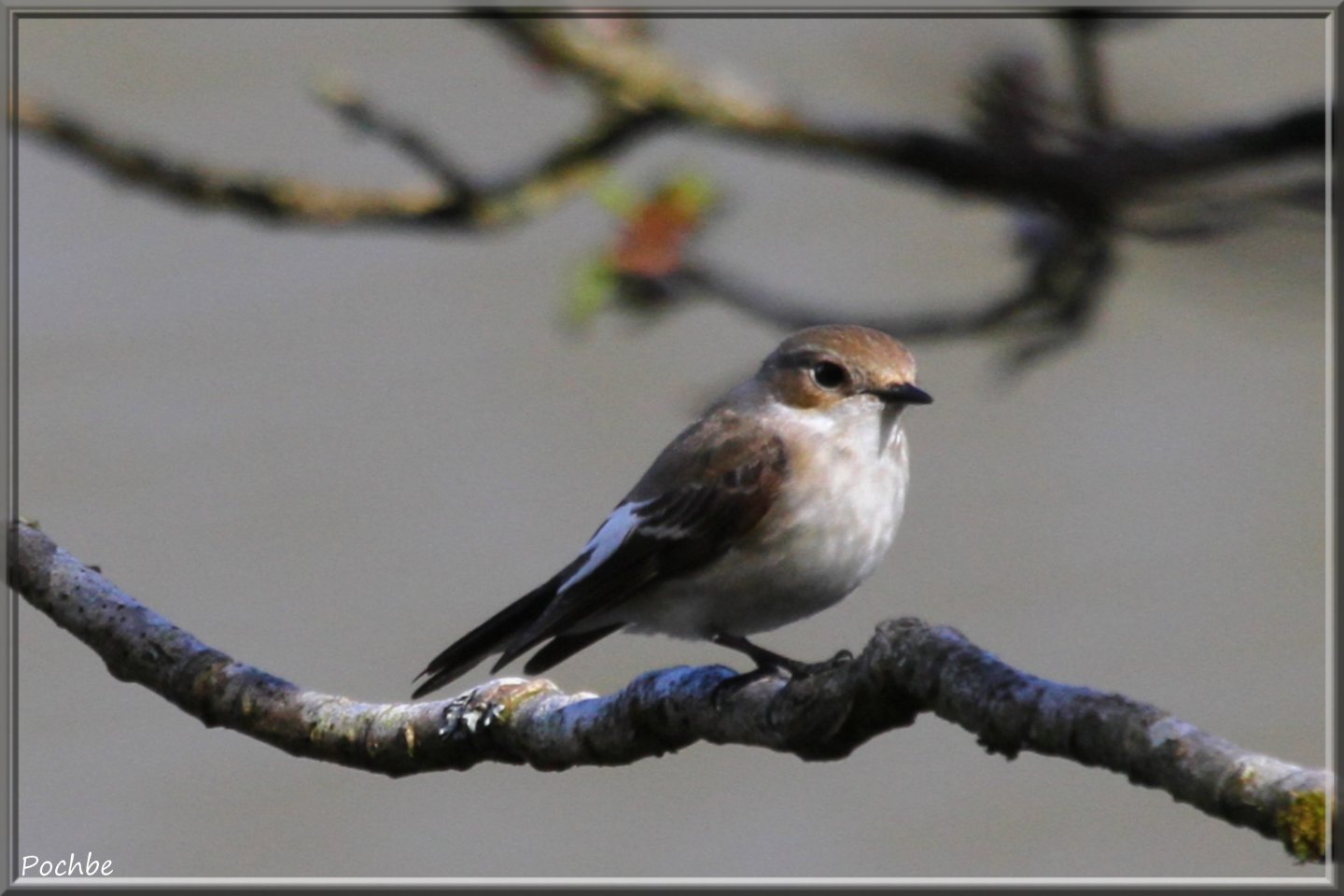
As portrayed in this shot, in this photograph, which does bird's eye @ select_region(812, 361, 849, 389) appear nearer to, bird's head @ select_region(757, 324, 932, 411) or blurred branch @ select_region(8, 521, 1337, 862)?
bird's head @ select_region(757, 324, 932, 411)

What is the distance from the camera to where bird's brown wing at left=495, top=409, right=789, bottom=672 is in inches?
173

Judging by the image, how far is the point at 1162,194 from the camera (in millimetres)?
2816

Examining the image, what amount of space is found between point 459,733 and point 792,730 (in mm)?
983

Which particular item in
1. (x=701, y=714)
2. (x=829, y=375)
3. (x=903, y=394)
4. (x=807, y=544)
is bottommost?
(x=701, y=714)

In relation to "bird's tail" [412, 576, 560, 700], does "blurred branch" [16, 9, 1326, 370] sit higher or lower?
higher

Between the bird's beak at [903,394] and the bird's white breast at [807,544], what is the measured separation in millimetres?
42

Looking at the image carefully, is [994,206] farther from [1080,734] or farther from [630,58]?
[1080,734]

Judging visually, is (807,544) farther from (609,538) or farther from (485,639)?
(485,639)

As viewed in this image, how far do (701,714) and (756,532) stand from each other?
120cm

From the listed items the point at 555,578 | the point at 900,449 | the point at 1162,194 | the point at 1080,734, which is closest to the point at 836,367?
the point at 900,449

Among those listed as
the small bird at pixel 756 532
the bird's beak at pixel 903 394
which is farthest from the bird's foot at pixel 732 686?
the bird's beak at pixel 903 394

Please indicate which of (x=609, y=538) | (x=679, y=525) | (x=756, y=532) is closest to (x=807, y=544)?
(x=756, y=532)

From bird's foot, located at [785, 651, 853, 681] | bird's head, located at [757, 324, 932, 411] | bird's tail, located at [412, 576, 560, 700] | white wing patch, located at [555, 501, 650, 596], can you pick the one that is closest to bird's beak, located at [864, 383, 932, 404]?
bird's head, located at [757, 324, 932, 411]

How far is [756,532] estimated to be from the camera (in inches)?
175
